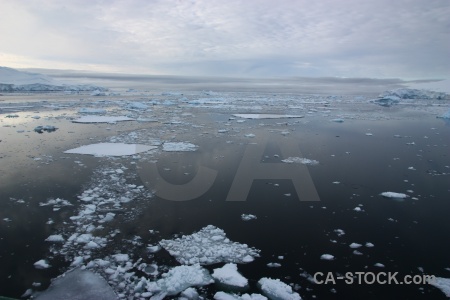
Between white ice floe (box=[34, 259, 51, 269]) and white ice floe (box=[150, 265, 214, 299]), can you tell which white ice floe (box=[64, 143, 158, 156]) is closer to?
white ice floe (box=[34, 259, 51, 269])

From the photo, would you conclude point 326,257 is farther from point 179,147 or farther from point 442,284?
point 179,147

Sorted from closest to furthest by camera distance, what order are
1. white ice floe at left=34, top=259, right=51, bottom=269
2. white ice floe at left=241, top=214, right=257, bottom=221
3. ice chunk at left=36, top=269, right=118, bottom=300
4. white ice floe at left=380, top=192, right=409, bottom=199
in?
ice chunk at left=36, top=269, right=118, bottom=300 < white ice floe at left=34, top=259, right=51, bottom=269 < white ice floe at left=241, top=214, right=257, bottom=221 < white ice floe at left=380, top=192, right=409, bottom=199

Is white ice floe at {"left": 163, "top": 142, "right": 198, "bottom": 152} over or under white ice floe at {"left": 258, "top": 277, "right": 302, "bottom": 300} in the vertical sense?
over

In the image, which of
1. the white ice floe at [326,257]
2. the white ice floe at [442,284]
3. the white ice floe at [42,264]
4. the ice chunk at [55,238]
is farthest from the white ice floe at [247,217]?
the white ice floe at [42,264]

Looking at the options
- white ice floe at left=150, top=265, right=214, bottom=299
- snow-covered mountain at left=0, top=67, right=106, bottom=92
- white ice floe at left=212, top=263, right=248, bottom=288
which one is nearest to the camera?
white ice floe at left=150, top=265, right=214, bottom=299

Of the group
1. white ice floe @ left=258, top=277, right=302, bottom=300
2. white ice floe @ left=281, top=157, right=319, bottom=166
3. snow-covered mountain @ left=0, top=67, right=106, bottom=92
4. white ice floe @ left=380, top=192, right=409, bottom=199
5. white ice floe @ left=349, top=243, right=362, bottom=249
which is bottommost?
white ice floe @ left=258, top=277, right=302, bottom=300

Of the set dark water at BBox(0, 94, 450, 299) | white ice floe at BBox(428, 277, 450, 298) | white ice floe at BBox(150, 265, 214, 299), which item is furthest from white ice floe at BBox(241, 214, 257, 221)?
white ice floe at BBox(428, 277, 450, 298)

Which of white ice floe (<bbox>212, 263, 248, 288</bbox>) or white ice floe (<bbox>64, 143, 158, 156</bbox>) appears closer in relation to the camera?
white ice floe (<bbox>212, 263, 248, 288</bbox>)

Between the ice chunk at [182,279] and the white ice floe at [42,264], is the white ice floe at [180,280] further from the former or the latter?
the white ice floe at [42,264]
